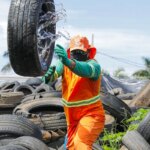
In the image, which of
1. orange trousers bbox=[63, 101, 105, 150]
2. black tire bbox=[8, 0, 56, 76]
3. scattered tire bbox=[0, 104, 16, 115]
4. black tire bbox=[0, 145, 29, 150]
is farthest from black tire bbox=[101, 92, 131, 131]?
orange trousers bbox=[63, 101, 105, 150]

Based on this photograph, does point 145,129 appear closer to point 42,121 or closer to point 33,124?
point 33,124

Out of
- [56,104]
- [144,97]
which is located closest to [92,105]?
[56,104]

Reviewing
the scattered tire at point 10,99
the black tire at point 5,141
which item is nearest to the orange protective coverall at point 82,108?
the black tire at point 5,141

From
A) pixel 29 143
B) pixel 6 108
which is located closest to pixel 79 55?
pixel 29 143

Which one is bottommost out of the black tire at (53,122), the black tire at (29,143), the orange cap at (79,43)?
the black tire at (53,122)

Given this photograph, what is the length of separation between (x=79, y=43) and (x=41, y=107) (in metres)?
3.39

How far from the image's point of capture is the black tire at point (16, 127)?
6176 mm

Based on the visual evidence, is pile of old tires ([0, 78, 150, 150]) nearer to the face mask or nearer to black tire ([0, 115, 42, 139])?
black tire ([0, 115, 42, 139])

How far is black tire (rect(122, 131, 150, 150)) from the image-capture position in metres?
5.58

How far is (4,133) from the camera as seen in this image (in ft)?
20.3

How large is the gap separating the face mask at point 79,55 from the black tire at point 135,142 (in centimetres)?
122

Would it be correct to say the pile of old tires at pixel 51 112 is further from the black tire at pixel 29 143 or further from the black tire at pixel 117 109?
the black tire at pixel 29 143

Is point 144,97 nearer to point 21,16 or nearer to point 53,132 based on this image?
point 53,132

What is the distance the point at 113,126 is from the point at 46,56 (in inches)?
82.7
